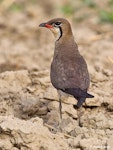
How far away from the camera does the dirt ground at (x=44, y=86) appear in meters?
5.46

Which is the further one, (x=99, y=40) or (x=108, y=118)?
(x=99, y=40)

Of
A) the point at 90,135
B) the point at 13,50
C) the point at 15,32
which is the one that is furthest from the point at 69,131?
the point at 15,32

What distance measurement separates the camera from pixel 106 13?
10.9 m

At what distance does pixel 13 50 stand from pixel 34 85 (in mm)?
2716

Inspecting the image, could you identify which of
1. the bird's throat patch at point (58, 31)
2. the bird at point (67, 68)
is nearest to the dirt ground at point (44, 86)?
the bird at point (67, 68)

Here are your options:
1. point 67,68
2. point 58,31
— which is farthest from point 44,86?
point 67,68

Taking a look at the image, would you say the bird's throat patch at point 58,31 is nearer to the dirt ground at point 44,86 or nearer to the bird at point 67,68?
the bird at point 67,68

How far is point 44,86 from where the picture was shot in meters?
7.14

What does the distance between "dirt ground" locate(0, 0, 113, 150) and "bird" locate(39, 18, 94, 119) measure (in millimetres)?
299

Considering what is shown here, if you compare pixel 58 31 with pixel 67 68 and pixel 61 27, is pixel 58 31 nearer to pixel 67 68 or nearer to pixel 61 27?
pixel 61 27

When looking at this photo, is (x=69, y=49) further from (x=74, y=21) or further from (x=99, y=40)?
(x=74, y=21)

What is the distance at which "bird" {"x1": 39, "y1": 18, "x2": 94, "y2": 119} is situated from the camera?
19.8 feet

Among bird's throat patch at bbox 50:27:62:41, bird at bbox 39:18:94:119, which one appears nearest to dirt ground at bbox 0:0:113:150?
bird at bbox 39:18:94:119

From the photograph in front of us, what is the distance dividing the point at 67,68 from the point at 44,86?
35.0 inches
